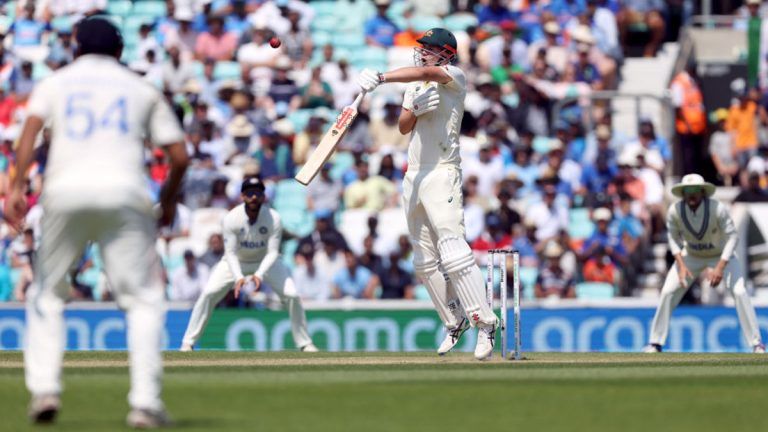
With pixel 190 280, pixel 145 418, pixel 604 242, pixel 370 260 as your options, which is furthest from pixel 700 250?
pixel 145 418

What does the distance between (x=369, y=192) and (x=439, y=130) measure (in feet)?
29.2

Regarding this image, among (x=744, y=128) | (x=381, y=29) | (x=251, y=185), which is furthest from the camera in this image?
(x=381, y=29)

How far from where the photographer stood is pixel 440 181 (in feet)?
38.8

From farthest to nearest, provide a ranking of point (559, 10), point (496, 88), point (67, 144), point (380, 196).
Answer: point (559, 10)
point (496, 88)
point (380, 196)
point (67, 144)

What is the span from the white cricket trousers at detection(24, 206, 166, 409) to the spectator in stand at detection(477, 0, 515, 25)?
1702cm

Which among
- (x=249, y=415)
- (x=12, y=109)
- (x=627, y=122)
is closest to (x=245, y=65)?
(x=12, y=109)

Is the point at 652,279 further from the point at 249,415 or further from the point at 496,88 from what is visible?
the point at 249,415

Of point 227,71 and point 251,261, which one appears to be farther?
point 227,71

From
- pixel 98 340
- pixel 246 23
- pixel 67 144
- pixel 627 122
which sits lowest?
pixel 98 340

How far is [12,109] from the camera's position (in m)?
23.6

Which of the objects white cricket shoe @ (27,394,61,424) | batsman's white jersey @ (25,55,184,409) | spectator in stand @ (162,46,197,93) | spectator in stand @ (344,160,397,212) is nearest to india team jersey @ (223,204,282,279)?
spectator in stand @ (344,160,397,212)

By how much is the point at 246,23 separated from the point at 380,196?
15.9 feet

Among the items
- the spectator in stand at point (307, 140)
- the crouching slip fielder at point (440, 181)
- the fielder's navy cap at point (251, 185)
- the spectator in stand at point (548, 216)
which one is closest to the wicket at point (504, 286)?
the crouching slip fielder at point (440, 181)

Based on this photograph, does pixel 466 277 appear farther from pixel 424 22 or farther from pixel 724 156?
pixel 424 22
